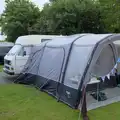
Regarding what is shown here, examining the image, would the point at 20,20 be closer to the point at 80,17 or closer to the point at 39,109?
the point at 80,17

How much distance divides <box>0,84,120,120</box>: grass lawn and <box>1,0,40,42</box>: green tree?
2201 centimetres

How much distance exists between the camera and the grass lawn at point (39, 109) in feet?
22.1

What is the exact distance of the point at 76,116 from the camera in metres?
6.74

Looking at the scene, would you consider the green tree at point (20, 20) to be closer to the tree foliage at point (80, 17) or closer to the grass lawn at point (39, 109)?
the tree foliage at point (80, 17)

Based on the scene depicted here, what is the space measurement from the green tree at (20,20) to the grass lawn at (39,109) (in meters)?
22.0

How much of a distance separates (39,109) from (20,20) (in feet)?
82.9

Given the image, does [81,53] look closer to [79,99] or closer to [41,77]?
[79,99]

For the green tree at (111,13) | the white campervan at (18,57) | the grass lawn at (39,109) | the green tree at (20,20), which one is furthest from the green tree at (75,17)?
the grass lawn at (39,109)

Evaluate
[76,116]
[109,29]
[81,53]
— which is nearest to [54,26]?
[109,29]

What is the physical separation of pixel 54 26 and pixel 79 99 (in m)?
18.5

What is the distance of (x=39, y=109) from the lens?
743 centimetres

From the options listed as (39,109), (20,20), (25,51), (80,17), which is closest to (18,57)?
(25,51)

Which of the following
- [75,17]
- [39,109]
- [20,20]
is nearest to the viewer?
[39,109]

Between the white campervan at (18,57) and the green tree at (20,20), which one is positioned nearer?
the white campervan at (18,57)
